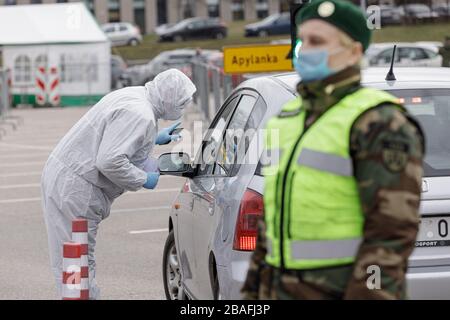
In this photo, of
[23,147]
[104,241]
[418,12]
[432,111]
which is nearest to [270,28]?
[418,12]

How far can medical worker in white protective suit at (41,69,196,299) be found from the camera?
6953 millimetres

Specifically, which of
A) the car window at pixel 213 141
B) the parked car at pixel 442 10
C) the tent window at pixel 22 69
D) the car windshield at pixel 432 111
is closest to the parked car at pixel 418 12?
the parked car at pixel 442 10

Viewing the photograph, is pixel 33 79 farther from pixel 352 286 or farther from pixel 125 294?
pixel 352 286

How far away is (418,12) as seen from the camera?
73938mm

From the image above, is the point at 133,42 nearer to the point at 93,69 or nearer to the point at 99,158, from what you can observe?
the point at 93,69

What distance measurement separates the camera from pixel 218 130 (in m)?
7.40

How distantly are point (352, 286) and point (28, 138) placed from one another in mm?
22721

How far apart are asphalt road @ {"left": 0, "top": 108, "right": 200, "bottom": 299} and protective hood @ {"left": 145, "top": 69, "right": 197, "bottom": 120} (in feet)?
7.13

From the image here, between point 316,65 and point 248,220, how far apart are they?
219 cm

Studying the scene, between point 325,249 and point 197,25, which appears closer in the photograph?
point 325,249

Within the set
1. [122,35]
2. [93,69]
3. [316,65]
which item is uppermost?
[316,65]

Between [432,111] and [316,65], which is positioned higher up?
[316,65]

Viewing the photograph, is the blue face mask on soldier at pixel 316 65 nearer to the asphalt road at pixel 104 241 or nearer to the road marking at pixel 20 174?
the asphalt road at pixel 104 241

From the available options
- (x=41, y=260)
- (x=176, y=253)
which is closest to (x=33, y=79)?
(x=41, y=260)
